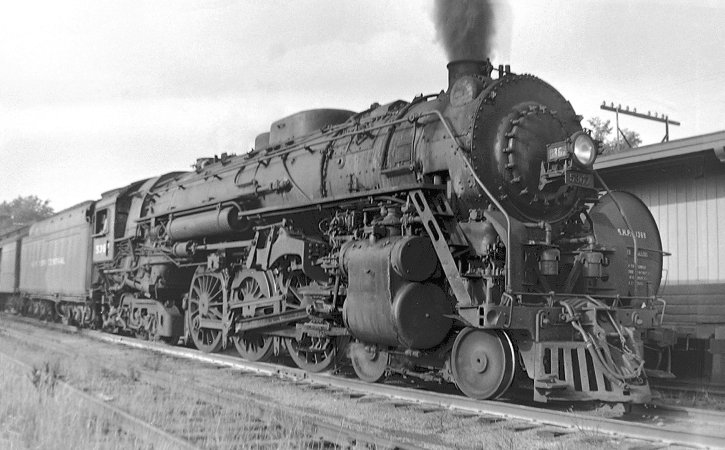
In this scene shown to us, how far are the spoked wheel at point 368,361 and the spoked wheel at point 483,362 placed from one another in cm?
123

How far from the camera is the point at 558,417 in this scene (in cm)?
600

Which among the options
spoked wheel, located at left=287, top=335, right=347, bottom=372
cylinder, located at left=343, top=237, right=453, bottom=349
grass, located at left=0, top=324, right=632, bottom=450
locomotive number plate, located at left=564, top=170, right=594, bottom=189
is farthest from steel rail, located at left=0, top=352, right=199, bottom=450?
locomotive number plate, located at left=564, top=170, right=594, bottom=189

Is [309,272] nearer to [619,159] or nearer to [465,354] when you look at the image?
[465,354]

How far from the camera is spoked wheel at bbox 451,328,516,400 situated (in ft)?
22.1

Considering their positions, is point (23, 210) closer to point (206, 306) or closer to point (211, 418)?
point (206, 306)

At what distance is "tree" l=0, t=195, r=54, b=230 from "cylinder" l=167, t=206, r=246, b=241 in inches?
2632

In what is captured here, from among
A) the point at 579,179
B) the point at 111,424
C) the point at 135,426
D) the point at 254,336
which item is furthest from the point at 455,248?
the point at 254,336

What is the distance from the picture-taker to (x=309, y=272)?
A: 931cm

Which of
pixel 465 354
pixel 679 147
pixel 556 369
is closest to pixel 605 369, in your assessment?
pixel 556 369

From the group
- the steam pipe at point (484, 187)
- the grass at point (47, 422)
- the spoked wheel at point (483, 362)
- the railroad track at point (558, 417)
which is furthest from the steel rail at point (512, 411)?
the grass at point (47, 422)

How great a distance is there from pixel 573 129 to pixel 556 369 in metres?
3.14

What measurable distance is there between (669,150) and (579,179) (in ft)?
11.5

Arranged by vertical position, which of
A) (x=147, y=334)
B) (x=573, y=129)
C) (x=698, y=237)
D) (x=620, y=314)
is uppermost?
(x=573, y=129)

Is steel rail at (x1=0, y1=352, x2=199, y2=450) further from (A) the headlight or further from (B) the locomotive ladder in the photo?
(A) the headlight
